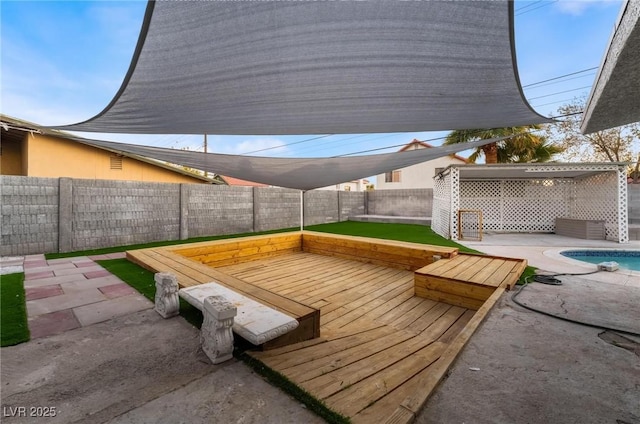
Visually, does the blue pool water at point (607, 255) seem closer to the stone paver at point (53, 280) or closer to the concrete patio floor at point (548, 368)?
the concrete patio floor at point (548, 368)

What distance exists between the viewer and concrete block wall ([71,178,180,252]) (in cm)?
541

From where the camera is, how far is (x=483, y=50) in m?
1.32

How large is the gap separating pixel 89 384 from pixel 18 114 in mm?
9499

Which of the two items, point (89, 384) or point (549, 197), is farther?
point (549, 197)

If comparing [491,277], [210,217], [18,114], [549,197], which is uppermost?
[18,114]

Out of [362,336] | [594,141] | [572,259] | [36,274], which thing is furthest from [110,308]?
[594,141]

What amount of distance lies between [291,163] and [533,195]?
8921mm

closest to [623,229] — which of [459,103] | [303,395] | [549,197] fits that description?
[549,197]

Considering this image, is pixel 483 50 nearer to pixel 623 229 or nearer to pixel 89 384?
pixel 89 384

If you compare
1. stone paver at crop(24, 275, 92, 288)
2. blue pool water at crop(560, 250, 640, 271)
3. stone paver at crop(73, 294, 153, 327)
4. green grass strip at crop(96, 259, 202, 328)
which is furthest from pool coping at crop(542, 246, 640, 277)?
stone paver at crop(24, 275, 92, 288)

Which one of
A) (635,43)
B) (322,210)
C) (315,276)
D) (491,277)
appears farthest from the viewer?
(322,210)

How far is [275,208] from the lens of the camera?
9242mm

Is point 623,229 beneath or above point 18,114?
beneath

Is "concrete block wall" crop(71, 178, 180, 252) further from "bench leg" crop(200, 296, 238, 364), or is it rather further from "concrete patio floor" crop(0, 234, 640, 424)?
"bench leg" crop(200, 296, 238, 364)
